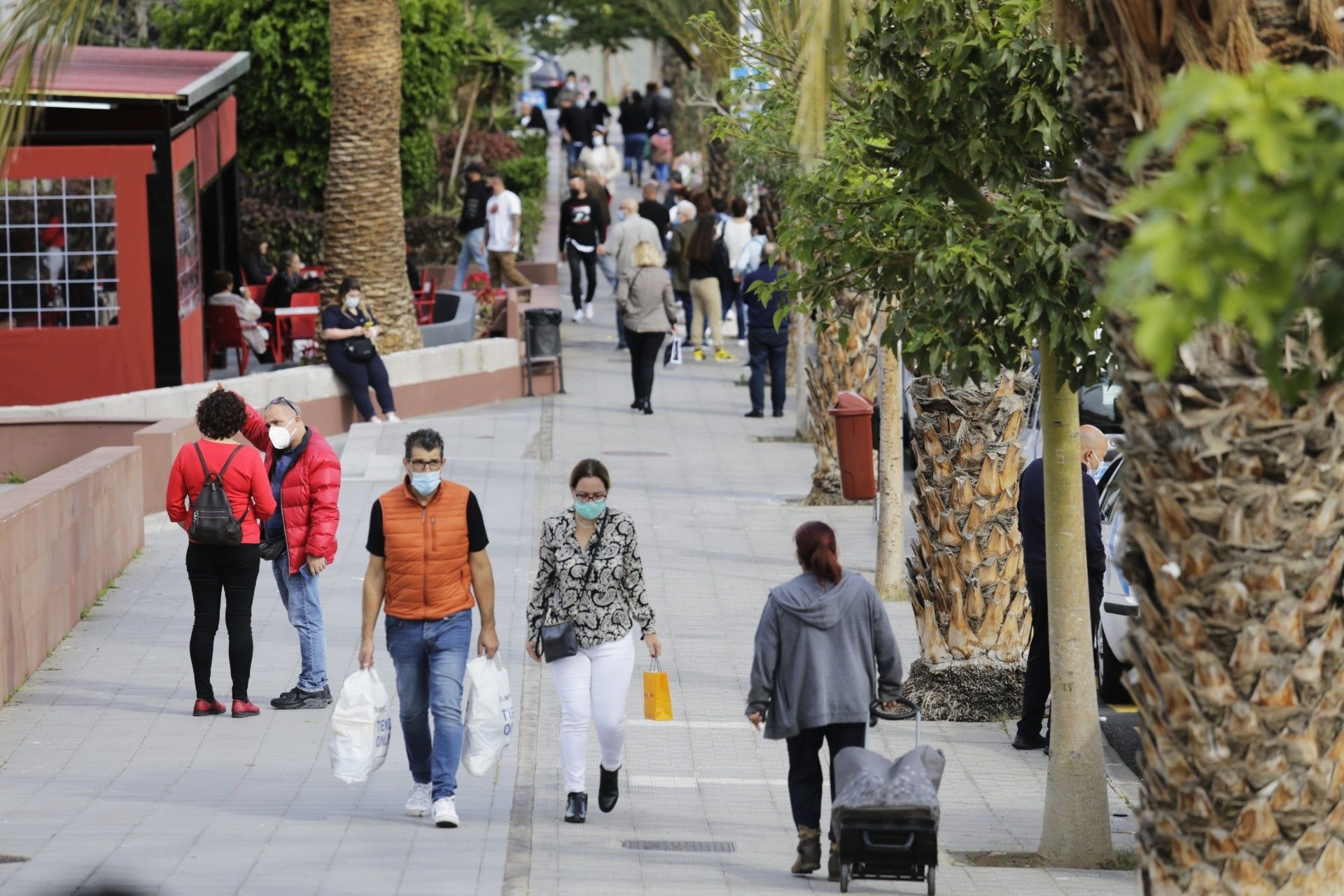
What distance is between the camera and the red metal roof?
17.4 meters

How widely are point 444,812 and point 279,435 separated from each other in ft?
8.31

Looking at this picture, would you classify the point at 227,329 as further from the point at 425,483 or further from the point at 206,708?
the point at 425,483

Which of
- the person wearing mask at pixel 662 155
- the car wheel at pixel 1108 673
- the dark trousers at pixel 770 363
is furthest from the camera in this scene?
the person wearing mask at pixel 662 155

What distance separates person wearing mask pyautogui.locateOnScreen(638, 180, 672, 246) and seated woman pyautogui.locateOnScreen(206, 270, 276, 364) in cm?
653

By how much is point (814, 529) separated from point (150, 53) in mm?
18485

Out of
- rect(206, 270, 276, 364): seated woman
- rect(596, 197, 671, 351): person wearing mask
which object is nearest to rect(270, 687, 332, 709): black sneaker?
rect(206, 270, 276, 364): seated woman

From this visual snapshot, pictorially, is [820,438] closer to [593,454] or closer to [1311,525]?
[593,454]

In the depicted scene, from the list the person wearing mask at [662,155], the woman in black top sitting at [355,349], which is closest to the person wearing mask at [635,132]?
the person wearing mask at [662,155]

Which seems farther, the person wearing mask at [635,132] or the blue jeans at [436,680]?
the person wearing mask at [635,132]

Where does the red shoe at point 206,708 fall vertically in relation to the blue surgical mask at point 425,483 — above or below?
below

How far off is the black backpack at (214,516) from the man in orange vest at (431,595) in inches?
69.5

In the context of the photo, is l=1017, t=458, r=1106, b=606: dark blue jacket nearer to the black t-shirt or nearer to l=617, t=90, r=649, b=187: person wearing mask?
the black t-shirt

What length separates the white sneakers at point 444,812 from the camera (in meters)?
7.80

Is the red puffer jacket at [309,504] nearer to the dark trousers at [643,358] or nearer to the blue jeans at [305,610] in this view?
the blue jeans at [305,610]
